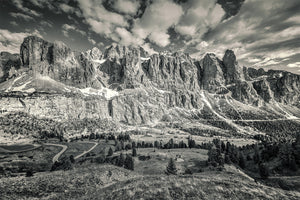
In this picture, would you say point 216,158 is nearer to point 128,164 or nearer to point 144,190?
point 128,164

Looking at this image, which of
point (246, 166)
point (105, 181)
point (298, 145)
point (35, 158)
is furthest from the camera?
point (35, 158)

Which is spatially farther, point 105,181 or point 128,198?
point 105,181

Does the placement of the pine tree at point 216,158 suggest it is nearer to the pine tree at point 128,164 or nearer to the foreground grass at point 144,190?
the pine tree at point 128,164

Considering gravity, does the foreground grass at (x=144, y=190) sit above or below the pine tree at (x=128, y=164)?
above

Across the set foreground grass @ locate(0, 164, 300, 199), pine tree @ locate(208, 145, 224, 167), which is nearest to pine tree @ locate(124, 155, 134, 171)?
foreground grass @ locate(0, 164, 300, 199)

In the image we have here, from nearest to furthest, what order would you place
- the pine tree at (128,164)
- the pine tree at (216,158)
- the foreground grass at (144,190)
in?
1. the foreground grass at (144,190)
2. the pine tree at (128,164)
3. the pine tree at (216,158)

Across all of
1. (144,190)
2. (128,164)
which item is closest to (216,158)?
(128,164)

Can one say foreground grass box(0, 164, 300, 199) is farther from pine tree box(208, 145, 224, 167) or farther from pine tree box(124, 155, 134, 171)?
pine tree box(208, 145, 224, 167)

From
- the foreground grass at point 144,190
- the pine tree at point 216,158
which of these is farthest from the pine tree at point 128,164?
the pine tree at point 216,158

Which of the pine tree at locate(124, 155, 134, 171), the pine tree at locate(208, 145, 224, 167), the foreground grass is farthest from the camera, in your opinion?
the pine tree at locate(208, 145, 224, 167)

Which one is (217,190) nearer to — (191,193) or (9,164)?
(191,193)

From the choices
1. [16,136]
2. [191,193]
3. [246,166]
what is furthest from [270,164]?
[16,136]
